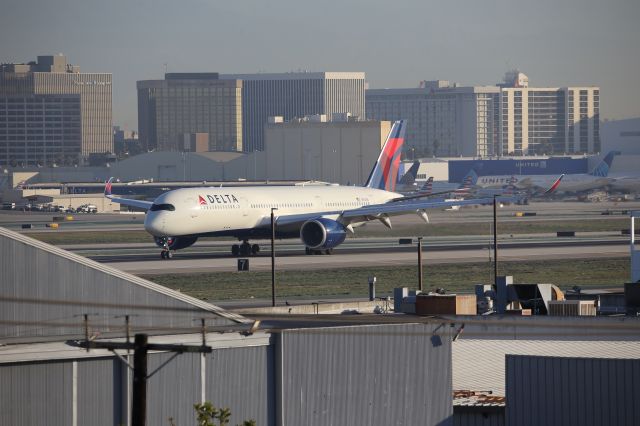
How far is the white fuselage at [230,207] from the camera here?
8444 centimetres

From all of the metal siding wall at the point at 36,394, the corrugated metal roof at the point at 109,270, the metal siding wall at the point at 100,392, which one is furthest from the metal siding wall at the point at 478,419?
the metal siding wall at the point at 36,394

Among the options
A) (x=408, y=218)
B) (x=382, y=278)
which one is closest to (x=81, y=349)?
(x=382, y=278)

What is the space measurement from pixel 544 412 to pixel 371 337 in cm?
502

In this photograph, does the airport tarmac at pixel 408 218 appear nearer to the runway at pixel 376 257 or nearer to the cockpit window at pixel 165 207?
the runway at pixel 376 257

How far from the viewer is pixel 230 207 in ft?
286

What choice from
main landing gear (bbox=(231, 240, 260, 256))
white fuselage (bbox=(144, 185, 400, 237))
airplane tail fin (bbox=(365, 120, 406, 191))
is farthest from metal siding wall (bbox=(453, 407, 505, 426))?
airplane tail fin (bbox=(365, 120, 406, 191))

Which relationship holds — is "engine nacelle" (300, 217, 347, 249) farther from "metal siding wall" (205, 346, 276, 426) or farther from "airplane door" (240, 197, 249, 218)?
"metal siding wall" (205, 346, 276, 426)

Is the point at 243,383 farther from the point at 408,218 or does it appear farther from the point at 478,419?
the point at 408,218

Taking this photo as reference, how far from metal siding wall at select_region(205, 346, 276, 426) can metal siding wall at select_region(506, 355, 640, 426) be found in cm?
649

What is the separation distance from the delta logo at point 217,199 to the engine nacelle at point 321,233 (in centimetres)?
552

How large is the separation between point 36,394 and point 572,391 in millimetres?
13872

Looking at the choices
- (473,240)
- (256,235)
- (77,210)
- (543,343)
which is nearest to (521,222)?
(473,240)

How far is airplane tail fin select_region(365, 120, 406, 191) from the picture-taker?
111 m

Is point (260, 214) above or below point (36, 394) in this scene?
above
